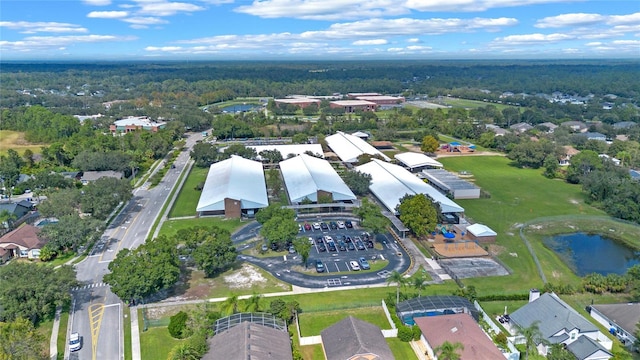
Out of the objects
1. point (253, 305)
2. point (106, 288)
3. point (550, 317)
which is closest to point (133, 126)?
point (106, 288)

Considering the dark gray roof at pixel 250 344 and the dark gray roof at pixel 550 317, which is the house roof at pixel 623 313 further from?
the dark gray roof at pixel 250 344

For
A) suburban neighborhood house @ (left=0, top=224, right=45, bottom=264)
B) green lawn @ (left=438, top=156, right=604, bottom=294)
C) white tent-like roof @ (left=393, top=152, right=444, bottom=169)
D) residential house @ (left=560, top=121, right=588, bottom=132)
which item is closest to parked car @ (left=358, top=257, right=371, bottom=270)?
green lawn @ (left=438, top=156, right=604, bottom=294)

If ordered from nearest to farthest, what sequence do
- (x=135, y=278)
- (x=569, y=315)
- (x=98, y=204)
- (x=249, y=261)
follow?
(x=569, y=315)
(x=135, y=278)
(x=249, y=261)
(x=98, y=204)

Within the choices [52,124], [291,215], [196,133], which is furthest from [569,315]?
[52,124]

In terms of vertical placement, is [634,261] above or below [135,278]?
below

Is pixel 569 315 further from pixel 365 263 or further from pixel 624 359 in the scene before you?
pixel 365 263
